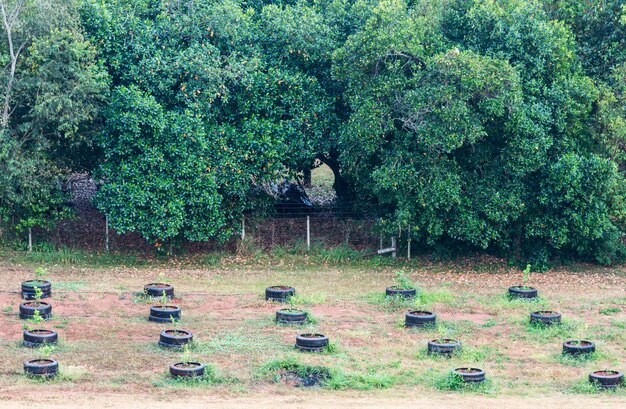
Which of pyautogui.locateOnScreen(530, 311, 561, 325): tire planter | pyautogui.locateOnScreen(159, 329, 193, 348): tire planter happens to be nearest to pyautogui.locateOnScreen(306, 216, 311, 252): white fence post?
pyautogui.locateOnScreen(530, 311, 561, 325): tire planter

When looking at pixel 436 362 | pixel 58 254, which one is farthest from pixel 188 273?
pixel 436 362

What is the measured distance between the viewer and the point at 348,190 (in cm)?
2639

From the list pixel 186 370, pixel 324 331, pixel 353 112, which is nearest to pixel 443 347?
pixel 324 331

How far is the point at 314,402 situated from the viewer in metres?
12.2

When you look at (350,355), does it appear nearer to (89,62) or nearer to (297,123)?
(297,123)

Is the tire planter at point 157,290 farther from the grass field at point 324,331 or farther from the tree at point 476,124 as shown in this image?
the tree at point 476,124

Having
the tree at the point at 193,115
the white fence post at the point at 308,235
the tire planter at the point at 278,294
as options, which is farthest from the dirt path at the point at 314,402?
the white fence post at the point at 308,235

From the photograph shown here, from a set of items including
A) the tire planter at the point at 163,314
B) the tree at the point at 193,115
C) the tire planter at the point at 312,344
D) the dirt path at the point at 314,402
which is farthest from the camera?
the tree at the point at 193,115

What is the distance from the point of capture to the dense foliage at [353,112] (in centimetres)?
2147

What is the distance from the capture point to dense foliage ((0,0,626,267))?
845 inches

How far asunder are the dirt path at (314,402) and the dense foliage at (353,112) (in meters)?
9.43

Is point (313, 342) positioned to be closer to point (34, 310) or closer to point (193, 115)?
point (34, 310)

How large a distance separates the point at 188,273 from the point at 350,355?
804cm

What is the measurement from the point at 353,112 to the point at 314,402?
12.2 metres
